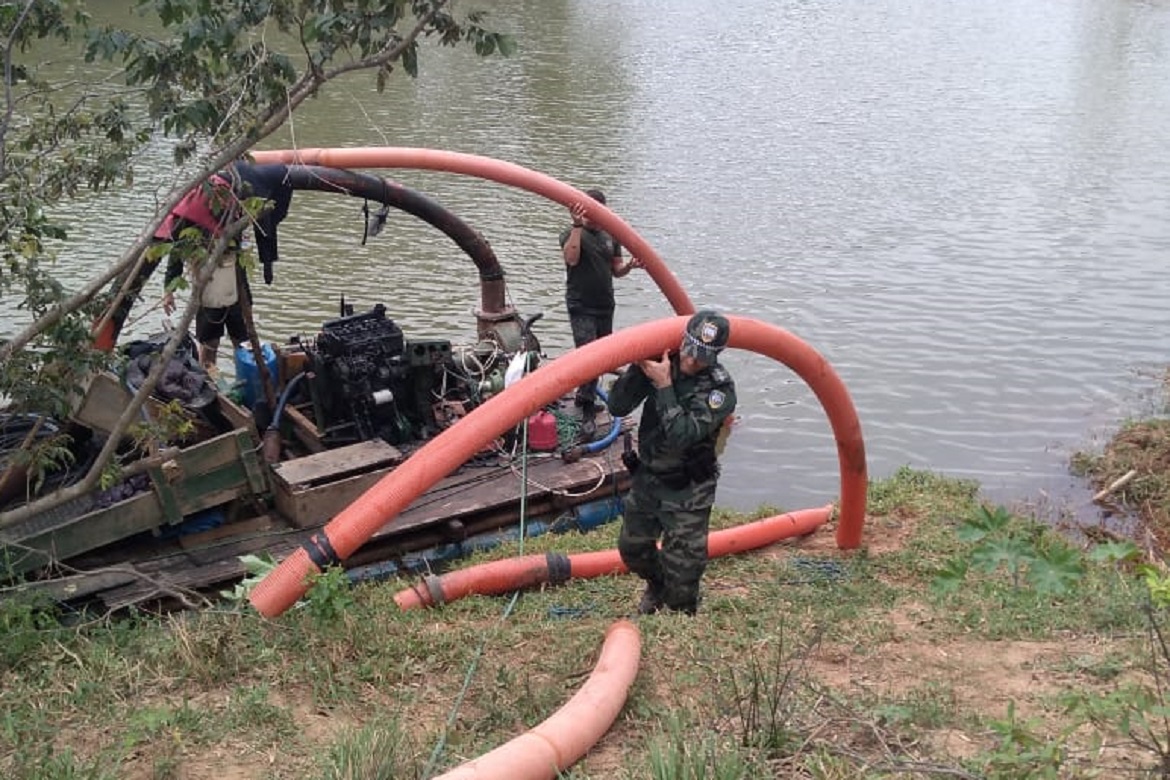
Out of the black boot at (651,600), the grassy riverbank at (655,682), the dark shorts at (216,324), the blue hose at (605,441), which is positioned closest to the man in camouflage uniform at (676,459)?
the black boot at (651,600)

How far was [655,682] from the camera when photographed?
580 cm

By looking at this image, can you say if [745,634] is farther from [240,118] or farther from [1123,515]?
[1123,515]

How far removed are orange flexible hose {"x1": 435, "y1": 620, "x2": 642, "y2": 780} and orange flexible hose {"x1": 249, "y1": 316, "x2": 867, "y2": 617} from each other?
141 cm

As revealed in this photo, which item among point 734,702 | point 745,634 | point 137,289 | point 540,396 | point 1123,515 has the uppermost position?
point 137,289

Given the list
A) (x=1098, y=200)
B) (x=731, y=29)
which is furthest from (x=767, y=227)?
(x=731, y=29)

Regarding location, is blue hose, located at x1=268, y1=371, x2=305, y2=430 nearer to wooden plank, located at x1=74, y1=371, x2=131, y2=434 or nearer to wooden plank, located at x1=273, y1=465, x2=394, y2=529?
wooden plank, located at x1=273, y1=465, x2=394, y2=529

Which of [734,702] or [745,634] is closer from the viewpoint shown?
[734,702]

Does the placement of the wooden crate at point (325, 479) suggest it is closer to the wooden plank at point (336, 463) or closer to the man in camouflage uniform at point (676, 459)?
the wooden plank at point (336, 463)

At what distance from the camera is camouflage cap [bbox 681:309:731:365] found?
665cm

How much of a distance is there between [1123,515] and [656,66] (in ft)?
67.0

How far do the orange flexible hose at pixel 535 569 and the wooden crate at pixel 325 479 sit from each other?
123 centimetres

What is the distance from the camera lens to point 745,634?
6.80 meters

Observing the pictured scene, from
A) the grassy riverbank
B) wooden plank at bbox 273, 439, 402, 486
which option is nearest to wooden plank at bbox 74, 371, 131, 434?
wooden plank at bbox 273, 439, 402, 486

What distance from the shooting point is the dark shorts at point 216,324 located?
961cm
